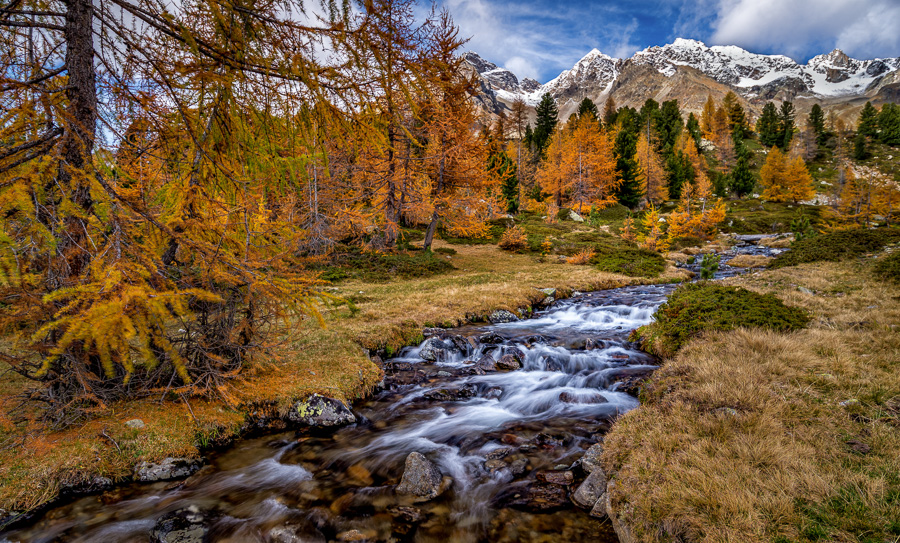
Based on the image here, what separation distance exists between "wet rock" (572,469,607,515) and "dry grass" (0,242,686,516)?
428 centimetres

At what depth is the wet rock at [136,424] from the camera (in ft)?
16.3

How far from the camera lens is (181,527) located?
4027 millimetres

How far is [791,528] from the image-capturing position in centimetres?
271

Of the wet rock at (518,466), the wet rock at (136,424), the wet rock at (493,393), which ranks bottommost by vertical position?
the wet rock at (493,393)

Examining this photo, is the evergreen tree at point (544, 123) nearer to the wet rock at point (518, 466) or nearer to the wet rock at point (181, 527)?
the wet rock at point (518, 466)

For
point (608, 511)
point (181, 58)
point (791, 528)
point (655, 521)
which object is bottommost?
point (608, 511)

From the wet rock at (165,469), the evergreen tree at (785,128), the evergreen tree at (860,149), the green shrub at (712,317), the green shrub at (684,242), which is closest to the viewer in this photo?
the wet rock at (165,469)

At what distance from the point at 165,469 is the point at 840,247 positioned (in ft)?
83.0

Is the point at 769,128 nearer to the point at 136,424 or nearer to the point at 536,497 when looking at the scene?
the point at 536,497

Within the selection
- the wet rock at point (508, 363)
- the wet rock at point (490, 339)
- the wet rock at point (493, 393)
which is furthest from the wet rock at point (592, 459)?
the wet rock at point (490, 339)

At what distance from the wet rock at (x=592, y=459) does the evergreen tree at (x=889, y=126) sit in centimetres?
11830

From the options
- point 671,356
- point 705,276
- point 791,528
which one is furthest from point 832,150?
point 791,528

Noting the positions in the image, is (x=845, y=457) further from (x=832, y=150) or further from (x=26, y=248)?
(x=832, y=150)

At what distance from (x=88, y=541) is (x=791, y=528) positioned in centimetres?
648
